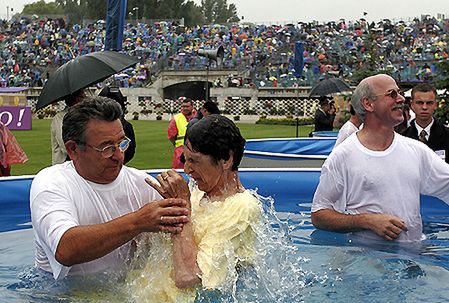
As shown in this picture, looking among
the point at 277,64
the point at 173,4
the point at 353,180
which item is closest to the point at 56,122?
the point at 353,180

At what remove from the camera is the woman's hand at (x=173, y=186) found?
2.90m

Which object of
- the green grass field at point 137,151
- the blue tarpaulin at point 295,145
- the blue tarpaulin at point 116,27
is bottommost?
the green grass field at point 137,151

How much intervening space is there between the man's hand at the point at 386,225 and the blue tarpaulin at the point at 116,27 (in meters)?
6.72

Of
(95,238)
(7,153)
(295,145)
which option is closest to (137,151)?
(295,145)

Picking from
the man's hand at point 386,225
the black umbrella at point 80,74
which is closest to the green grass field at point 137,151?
the black umbrella at point 80,74

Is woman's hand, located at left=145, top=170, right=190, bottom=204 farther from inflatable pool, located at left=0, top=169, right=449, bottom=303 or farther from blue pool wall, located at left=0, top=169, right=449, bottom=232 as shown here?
blue pool wall, located at left=0, top=169, right=449, bottom=232

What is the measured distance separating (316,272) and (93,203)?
168 centimetres

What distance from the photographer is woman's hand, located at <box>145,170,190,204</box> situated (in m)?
2.90

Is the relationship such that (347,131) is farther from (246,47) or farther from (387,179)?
(246,47)

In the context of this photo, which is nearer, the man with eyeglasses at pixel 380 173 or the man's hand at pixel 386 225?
the man's hand at pixel 386 225

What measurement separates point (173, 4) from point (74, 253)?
81.2 meters

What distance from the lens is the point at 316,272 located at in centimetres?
429

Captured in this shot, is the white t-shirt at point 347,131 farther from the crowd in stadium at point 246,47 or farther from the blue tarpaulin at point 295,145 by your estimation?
the crowd in stadium at point 246,47

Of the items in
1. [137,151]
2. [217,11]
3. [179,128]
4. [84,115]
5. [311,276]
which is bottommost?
[137,151]
